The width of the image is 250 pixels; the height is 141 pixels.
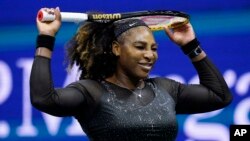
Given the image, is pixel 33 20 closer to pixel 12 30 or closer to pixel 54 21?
pixel 12 30

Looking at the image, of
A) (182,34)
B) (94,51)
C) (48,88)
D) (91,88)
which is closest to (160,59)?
(182,34)

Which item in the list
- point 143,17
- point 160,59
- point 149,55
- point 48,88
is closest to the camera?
point 48,88

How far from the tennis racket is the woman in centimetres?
2

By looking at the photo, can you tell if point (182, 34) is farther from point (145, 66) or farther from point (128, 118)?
point (128, 118)

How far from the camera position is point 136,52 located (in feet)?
5.93

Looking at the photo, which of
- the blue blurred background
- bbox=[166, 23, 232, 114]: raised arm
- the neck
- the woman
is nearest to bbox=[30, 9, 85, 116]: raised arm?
the woman

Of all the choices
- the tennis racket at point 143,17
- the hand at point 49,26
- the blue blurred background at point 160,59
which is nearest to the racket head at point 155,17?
the tennis racket at point 143,17

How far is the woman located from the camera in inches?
67.3

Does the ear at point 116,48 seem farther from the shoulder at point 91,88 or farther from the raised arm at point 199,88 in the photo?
the raised arm at point 199,88

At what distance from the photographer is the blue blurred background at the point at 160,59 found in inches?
107

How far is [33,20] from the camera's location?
3.12m

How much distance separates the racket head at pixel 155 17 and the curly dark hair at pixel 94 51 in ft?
0.15

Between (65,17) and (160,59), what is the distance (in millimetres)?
1139

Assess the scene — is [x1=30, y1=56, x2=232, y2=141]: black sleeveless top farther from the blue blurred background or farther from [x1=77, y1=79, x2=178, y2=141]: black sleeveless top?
the blue blurred background
